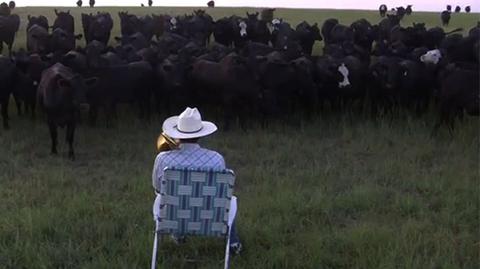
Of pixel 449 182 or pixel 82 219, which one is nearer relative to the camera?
pixel 82 219

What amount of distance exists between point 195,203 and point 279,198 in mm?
2580

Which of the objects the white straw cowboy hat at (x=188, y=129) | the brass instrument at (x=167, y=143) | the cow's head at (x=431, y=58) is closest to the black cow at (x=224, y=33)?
the cow's head at (x=431, y=58)

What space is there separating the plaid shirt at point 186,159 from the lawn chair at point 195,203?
0.97 ft

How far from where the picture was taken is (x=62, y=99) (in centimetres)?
1059

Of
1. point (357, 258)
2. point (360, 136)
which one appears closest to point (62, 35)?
Answer: point (360, 136)

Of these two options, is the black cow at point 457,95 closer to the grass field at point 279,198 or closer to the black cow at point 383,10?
the grass field at point 279,198

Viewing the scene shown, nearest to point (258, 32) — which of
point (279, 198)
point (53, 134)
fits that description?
point (53, 134)

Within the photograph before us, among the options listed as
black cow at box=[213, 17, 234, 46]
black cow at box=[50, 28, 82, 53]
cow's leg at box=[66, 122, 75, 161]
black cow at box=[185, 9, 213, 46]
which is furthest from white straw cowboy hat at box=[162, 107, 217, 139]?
black cow at box=[213, 17, 234, 46]

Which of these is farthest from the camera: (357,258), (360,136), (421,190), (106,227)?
(360,136)

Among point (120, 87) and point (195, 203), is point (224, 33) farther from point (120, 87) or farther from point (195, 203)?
point (195, 203)

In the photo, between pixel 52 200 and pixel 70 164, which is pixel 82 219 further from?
pixel 70 164

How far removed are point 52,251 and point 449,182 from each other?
5.19 metres

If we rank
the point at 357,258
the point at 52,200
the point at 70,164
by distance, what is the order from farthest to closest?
the point at 70,164
the point at 52,200
the point at 357,258

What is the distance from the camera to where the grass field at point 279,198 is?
6.68 m
